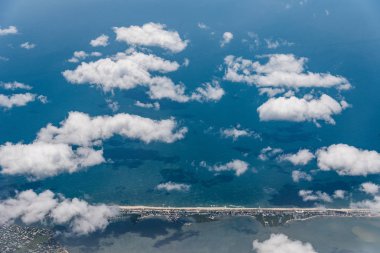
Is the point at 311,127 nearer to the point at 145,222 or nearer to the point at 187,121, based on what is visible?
the point at 187,121

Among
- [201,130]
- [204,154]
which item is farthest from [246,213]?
[201,130]

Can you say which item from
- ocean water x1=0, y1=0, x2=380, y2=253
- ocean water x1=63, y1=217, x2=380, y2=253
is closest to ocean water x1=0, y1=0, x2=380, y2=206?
ocean water x1=0, y1=0, x2=380, y2=253

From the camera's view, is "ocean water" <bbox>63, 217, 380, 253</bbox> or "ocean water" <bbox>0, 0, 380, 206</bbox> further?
"ocean water" <bbox>0, 0, 380, 206</bbox>

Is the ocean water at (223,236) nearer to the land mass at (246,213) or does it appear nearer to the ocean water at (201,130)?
the land mass at (246,213)

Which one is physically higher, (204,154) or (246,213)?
(204,154)

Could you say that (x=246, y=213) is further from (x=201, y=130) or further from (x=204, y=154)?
(x=201, y=130)

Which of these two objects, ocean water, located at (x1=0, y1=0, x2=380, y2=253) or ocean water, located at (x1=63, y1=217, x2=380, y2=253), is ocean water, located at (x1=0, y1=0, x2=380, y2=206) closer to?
ocean water, located at (x1=0, y1=0, x2=380, y2=253)

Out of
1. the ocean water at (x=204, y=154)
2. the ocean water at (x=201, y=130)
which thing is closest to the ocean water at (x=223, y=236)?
the ocean water at (x=204, y=154)

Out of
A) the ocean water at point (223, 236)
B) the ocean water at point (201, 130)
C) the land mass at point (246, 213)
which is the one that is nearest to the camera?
the ocean water at point (223, 236)

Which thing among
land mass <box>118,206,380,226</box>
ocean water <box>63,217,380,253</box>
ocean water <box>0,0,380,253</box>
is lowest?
ocean water <box>63,217,380,253</box>

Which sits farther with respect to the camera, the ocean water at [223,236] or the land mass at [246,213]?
the land mass at [246,213]

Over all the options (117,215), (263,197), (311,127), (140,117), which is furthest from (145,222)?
(311,127)
